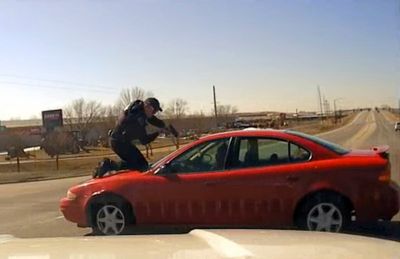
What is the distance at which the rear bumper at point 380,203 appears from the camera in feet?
23.6

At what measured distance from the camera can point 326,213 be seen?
286 inches

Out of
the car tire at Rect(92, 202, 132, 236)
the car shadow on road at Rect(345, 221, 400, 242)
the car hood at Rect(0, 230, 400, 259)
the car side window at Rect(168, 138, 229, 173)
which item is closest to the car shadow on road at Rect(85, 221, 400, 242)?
the car shadow on road at Rect(345, 221, 400, 242)

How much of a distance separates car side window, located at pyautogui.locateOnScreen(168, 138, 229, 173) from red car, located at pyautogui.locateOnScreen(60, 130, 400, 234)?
0.01 meters

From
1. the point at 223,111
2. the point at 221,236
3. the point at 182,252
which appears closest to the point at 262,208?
the point at 221,236

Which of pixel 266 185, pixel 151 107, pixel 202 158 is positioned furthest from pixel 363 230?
pixel 151 107

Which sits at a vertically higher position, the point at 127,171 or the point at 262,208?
the point at 127,171

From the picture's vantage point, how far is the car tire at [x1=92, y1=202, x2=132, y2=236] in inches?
310

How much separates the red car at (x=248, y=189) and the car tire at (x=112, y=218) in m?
0.01

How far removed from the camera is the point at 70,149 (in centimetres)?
6894

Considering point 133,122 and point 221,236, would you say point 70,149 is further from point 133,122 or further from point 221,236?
point 221,236

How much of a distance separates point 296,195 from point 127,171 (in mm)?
2421

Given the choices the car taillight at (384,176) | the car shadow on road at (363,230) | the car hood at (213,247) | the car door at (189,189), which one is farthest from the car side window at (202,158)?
the car hood at (213,247)

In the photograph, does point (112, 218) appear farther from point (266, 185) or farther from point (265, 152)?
point (265, 152)

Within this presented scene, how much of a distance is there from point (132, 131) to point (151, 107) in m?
0.50
